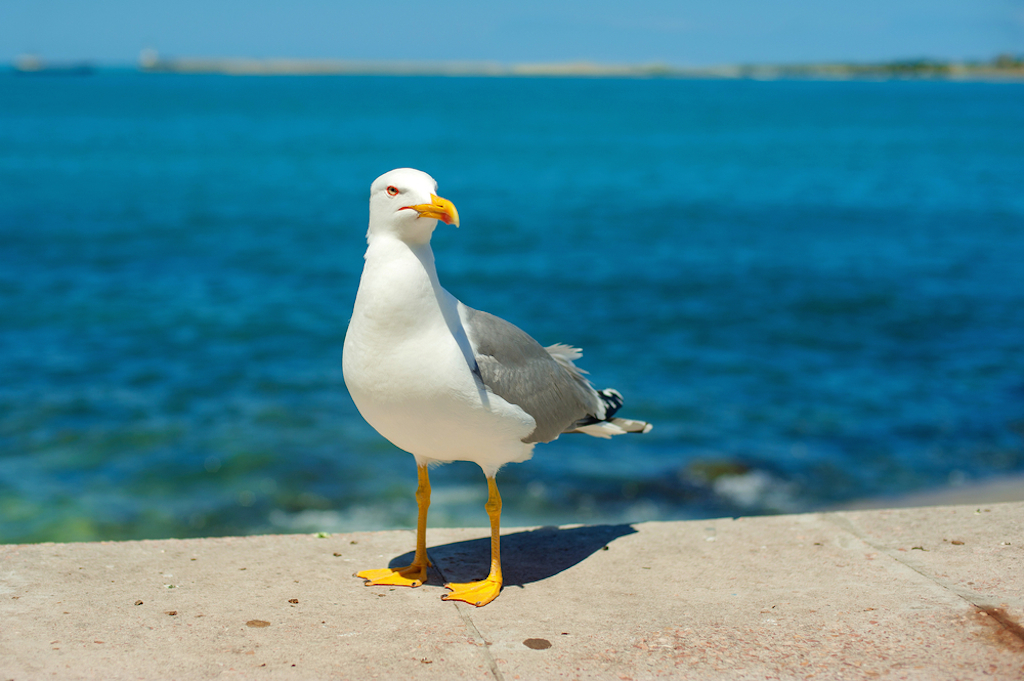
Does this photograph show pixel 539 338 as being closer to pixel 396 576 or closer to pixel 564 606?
pixel 396 576

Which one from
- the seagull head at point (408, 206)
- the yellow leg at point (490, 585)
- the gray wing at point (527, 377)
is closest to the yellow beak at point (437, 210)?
the seagull head at point (408, 206)

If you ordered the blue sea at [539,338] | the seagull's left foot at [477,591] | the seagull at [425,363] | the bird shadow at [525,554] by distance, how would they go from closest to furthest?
the seagull at [425,363]
the seagull's left foot at [477,591]
the bird shadow at [525,554]
the blue sea at [539,338]

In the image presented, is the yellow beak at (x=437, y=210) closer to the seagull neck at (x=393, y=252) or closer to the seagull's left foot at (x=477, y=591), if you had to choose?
the seagull neck at (x=393, y=252)

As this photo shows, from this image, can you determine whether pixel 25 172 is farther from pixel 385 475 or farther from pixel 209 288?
pixel 385 475

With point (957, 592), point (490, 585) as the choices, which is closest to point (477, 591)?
point (490, 585)

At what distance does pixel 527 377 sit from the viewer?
14.8ft

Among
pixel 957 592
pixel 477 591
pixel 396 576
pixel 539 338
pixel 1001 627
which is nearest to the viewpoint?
pixel 1001 627

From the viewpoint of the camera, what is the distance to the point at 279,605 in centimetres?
409

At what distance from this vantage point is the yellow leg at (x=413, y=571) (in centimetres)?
442

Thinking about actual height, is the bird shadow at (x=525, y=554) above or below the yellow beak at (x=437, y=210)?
below

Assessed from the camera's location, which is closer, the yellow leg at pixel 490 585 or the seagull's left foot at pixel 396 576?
the yellow leg at pixel 490 585

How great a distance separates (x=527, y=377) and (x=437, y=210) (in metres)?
1.01

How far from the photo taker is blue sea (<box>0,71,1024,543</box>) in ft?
35.0

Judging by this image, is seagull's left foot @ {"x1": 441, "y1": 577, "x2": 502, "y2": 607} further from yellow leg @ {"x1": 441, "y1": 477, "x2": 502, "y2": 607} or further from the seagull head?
the seagull head
